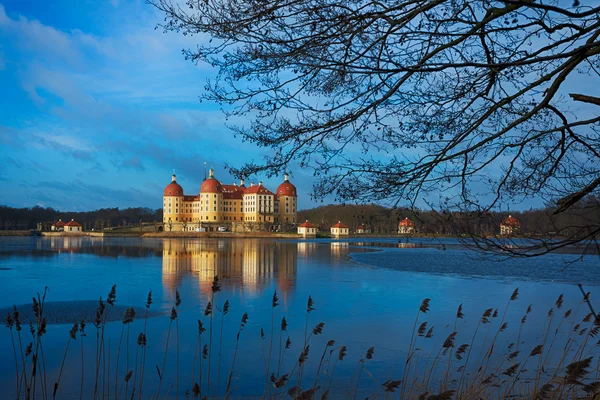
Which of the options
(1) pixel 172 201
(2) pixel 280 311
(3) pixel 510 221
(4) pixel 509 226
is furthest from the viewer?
(1) pixel 172 201

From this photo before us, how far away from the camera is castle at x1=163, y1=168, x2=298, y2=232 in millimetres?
86062

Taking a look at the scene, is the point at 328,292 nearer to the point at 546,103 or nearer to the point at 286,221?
the point at 546,103

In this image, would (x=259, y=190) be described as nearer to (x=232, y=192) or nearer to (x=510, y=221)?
(x=232, y=192)

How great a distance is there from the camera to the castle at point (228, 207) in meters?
86.1

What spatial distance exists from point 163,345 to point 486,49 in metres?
5.10

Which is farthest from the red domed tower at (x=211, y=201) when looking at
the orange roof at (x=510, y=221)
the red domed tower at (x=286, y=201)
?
the orange roof at (x=510, y=221)

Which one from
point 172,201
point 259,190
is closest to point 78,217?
point 172,201

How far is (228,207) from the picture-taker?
8925 cm

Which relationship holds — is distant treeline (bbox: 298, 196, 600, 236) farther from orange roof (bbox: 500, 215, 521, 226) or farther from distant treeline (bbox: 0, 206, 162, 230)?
distant treeline (bbox: 0, 206, 162, 230)

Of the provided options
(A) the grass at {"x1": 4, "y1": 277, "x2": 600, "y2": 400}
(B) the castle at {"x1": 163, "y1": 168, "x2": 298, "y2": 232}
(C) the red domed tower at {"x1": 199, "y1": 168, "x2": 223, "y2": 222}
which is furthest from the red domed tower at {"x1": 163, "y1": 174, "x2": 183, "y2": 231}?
(A) the grass at {"x1": 4, "y1": 277, "x2": 600, "y2": 400}

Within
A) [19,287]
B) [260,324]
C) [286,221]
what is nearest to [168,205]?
[286,221]

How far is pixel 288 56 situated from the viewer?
12.3 feet

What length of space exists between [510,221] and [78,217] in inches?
5189

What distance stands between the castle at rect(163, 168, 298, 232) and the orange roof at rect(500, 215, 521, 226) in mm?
79727
